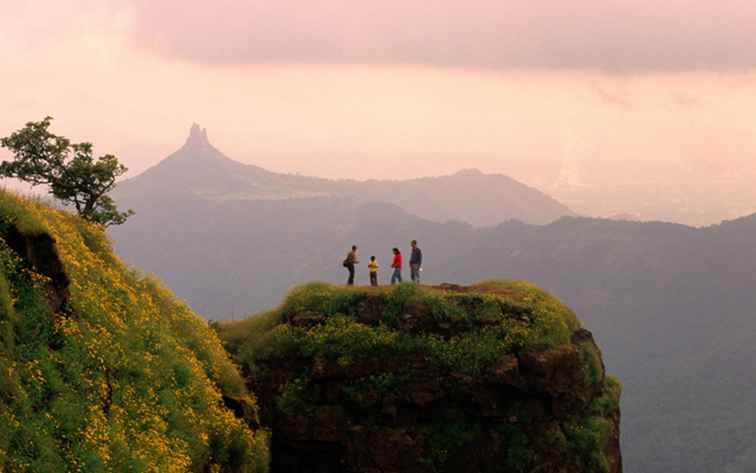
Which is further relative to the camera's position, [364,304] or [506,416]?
[364,304]

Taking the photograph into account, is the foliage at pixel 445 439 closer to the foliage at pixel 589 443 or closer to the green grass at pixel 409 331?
the green grass at pixel 409 331

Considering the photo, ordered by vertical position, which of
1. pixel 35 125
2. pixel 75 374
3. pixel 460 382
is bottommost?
pixel 460 382

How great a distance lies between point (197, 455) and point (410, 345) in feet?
41.2

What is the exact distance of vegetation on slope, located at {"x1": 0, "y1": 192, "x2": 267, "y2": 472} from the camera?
59.0 feet

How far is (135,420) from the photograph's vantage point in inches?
853

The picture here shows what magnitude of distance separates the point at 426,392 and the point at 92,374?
15.5 m

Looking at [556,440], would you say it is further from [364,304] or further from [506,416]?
[364,304]

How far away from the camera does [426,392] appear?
33281 millimetres

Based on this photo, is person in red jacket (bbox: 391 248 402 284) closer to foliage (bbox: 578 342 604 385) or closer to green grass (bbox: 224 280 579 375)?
green grass (bbox: 224 280 579 375)

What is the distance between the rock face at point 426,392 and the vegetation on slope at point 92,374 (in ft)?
12.2

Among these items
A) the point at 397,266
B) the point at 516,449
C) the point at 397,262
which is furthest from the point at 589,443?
the point at 397,262

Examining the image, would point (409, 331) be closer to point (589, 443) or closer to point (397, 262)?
point (397, 262)

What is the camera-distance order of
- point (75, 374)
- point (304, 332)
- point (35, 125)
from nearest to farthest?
point (75, 374) → point (35, 125) → point (304, 332)

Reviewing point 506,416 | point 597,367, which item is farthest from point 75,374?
point 597,367
